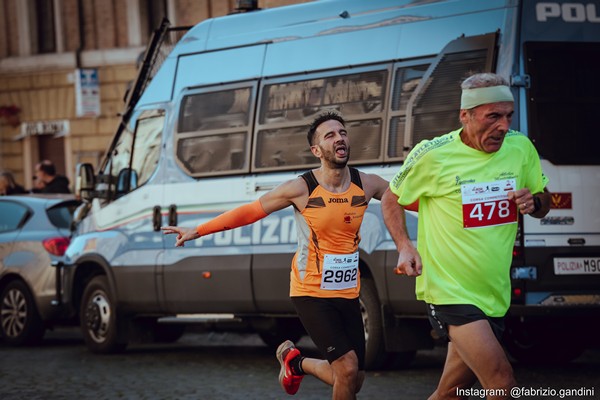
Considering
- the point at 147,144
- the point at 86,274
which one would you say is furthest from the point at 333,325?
the point at 86,274

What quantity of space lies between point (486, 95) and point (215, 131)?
6670mm

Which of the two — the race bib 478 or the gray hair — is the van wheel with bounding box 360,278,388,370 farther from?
the gray hair

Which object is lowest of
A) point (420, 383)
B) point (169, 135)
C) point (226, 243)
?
point (420, 383)

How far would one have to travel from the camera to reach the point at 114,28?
3222 centimetres

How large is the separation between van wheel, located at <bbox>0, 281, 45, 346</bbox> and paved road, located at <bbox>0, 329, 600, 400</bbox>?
0.69 ft

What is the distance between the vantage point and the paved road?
11164 millimetres

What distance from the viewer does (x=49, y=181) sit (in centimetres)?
1912

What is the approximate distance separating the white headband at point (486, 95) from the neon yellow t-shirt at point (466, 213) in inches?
10.4

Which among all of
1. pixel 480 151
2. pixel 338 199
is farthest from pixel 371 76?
pixel 480 151

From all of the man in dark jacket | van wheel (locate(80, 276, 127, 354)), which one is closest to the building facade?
the man in dark jacket

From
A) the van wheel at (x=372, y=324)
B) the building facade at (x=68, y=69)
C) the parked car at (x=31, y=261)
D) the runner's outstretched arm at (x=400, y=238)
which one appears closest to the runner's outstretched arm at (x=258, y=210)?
the runner's outstretched arm at (x=400, y=238)

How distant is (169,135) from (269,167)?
1505 millimetres

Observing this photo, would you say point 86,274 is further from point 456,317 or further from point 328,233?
point 456,317

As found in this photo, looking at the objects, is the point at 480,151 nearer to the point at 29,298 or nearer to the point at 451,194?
the point at 451,194
